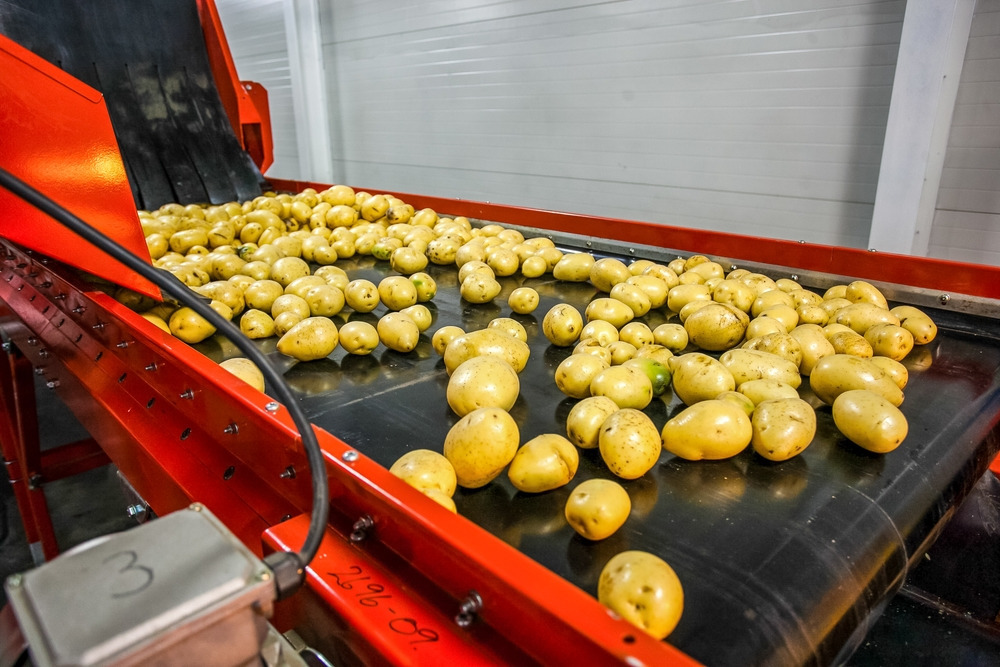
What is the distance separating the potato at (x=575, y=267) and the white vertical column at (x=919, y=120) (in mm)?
2331

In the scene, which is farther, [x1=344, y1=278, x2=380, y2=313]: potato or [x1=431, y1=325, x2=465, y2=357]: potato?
[x1=344, y1=278, x2=380, y2=313]: potato

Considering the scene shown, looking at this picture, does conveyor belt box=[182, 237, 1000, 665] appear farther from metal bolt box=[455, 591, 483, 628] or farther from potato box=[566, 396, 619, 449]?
metal bolt box=[455, 591, 483, 628]

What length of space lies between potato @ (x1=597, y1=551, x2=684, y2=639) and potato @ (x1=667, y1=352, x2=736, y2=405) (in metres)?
0.61

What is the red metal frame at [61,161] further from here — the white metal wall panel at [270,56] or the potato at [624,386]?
the white metal wall panel at [270,56]

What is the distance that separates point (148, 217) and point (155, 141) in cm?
98

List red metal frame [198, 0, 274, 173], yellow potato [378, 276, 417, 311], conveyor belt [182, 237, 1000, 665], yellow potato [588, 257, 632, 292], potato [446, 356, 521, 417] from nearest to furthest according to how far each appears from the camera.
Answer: conveyor belt [182, 237, 1000, 665], potato [446, 356, 521, 417], yellow potato [378, 276, 417, 311], yellow potato [588, 257, 632, 292], red metal frame [198, 0, 274, 173]

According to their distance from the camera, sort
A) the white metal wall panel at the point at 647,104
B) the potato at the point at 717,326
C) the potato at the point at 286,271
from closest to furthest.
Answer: the potato at the point at 717,326
the potato at the point at 286,271
the white metal wall panel at the point at 647,104

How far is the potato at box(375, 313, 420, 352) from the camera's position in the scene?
5.75 ft

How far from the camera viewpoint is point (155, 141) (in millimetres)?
3594

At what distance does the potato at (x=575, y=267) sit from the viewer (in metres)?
2.36

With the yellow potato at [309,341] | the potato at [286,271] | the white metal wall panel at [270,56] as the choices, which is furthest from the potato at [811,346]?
the white metal wall panel at [270,56]

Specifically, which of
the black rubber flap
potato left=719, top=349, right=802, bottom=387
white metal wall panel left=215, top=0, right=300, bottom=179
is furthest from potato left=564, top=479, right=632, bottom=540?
white metal wall panel left=215, top=0, right=300, bottom=179

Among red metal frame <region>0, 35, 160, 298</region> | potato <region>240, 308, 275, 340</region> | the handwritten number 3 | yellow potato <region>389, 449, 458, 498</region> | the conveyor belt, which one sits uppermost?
red metal frame <region>0, 35, 160, 298</region>

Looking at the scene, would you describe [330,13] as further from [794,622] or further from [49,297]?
[794,622]
